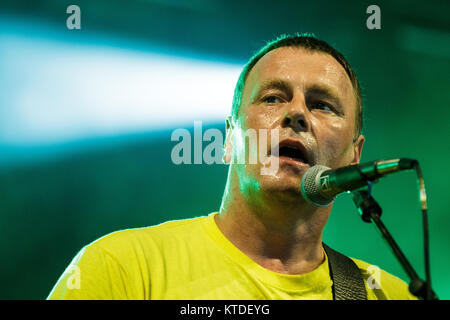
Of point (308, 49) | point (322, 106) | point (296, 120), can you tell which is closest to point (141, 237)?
point (296, 120)

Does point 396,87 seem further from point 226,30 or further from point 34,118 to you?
point 34,118

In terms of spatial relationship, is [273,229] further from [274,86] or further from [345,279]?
[274,86]

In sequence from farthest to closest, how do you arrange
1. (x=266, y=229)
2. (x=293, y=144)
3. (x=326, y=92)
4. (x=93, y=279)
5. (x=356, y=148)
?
(x=356, y=148), (x=326, y=92), (x=266, y=229), (x=293, y=144), (x=93, y=279)

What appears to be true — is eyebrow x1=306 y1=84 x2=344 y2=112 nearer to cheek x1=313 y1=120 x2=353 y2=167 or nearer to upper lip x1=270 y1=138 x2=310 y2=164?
cheek x1=313 y1=120 x2=353 y2=167

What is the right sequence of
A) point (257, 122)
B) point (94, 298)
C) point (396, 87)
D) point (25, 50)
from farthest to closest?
point (396, 87) < point (25, 50) < point (257, 122) < point (94, 298)

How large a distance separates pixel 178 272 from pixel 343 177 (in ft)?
2.81

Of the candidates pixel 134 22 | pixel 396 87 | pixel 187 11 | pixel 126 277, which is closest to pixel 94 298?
pixel 126 277

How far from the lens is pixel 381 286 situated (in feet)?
7.42

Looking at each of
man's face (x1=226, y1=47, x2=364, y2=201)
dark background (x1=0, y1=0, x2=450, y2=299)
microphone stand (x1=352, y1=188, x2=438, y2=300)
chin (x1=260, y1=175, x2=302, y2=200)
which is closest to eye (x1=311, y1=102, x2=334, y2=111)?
man's face (x1=226, y1=47, x2=364, y2=201)

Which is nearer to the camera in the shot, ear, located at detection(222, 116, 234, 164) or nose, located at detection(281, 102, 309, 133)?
nose, located at detection(281, 102, 309, 133)

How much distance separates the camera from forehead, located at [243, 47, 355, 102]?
7.37 feet

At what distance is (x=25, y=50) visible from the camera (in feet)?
10.6

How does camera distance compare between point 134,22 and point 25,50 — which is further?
point 134,22

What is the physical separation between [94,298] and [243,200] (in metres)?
0.96
